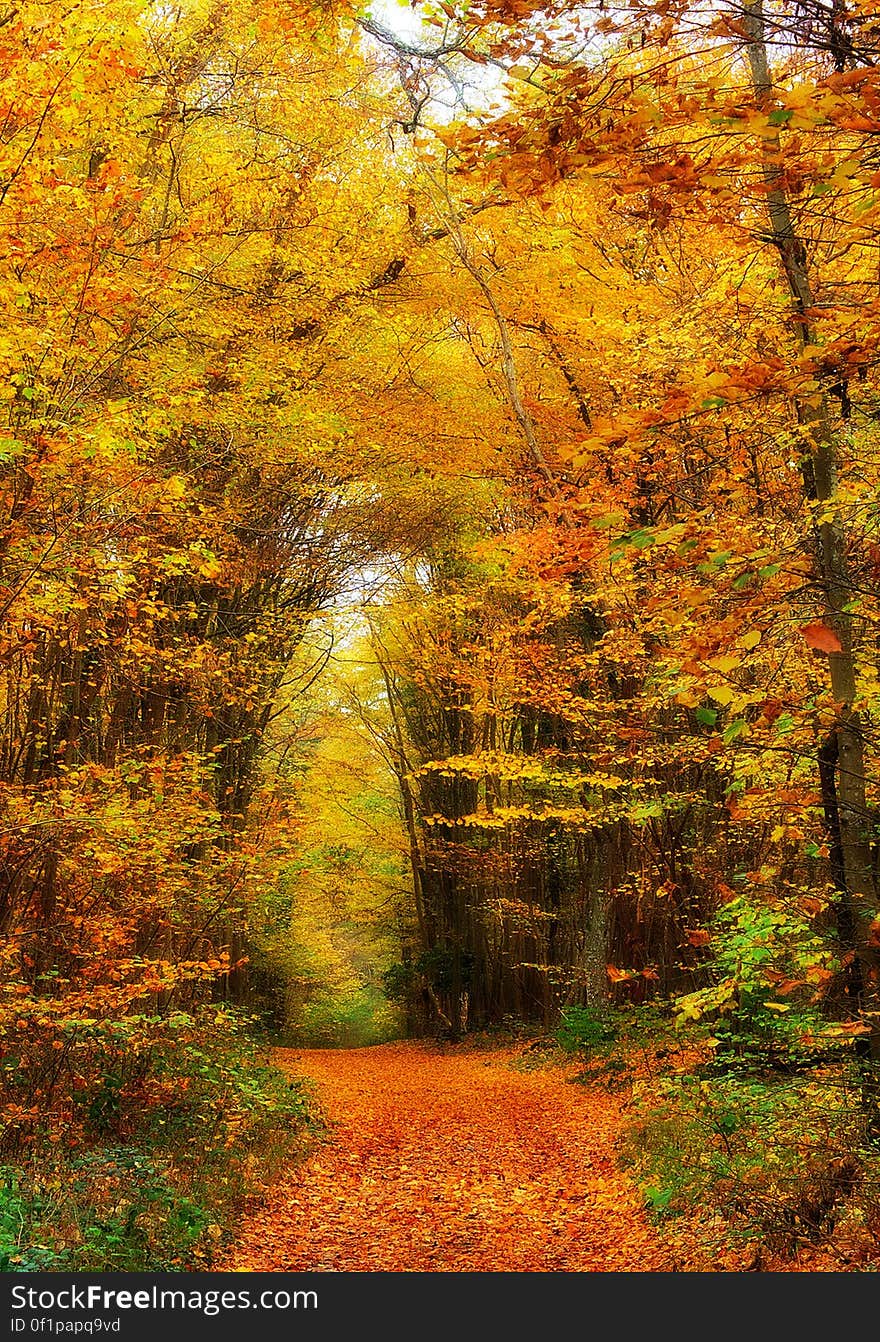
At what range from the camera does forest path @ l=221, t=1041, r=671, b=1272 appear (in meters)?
6.43

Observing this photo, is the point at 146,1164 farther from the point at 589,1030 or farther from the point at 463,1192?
the point at 589,1030

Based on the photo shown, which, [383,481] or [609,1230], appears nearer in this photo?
[609,1230]

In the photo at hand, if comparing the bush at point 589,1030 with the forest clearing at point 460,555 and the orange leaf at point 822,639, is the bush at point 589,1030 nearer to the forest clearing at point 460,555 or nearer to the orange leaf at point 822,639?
the forest clearing at point 460,555

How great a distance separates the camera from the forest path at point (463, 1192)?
6.43m

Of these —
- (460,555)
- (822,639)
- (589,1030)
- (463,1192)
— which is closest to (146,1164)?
(463,1192)

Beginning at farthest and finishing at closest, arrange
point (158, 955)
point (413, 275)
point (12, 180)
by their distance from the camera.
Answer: point (413, 275) < point (158, 955) < point (12, 180)

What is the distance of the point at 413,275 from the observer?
1247 centimetres

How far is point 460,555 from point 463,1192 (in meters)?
12.3

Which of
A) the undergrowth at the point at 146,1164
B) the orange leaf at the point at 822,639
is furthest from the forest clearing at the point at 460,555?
the orange leaf at the point at 822,639

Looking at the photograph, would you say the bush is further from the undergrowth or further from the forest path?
the undergrowth

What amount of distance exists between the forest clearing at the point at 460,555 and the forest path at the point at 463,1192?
0.22ft

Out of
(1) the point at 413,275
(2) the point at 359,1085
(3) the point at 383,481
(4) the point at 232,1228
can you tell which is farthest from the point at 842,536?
(2) the point at 359,1085

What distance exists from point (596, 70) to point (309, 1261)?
6.72 meters

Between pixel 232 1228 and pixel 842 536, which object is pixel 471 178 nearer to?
pixel 842 536
